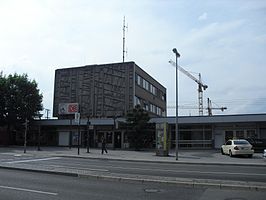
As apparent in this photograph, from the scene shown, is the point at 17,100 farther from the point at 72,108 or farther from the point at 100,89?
the point at 100,89

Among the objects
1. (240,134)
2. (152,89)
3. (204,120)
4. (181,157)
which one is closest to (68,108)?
(152,89)

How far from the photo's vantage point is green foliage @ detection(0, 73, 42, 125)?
46.2m

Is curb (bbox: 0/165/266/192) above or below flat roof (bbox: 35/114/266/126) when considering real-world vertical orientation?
below

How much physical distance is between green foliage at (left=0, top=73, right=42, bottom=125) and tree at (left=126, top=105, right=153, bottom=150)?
613 inches

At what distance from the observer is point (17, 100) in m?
46.6

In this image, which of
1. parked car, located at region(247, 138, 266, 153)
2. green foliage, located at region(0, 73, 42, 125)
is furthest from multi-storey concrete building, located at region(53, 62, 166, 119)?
parked car, located at region(247, 138, 266, 153)

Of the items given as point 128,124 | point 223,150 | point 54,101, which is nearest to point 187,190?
point 223,150

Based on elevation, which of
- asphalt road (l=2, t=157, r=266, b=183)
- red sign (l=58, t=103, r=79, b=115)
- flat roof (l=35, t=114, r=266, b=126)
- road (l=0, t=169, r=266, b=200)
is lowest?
road (l=0, t=169, r=266, b=200)

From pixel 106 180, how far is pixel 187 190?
359cm

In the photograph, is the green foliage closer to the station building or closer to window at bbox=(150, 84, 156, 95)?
the station building

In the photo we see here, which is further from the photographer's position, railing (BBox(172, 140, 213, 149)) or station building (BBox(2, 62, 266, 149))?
railing (BBox(172, 140, 213, 149))

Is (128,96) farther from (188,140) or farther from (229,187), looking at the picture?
(229,187)

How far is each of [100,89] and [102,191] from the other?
144 ft

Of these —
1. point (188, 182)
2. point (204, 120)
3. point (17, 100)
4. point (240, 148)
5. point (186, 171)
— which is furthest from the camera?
point (17, 100)
